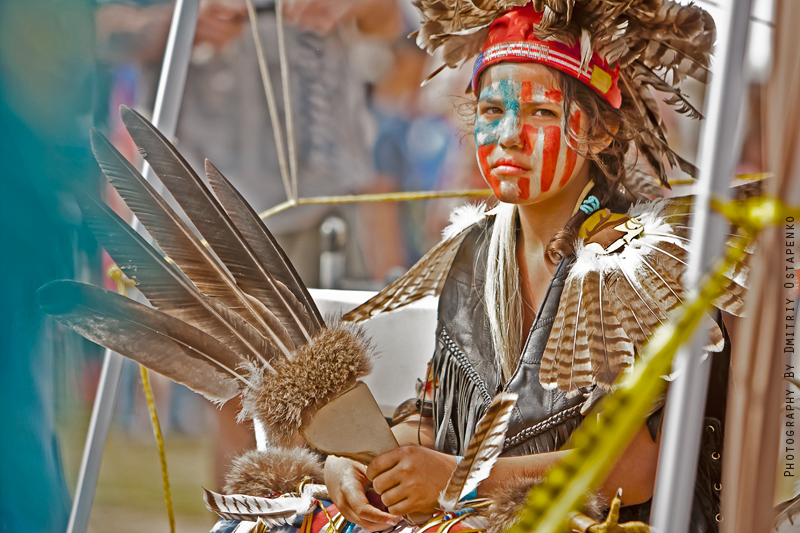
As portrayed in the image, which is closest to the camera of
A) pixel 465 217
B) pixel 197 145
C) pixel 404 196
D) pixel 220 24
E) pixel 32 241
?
pixel 465 217

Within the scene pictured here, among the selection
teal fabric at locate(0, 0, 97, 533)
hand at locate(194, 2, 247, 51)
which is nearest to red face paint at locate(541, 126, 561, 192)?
teal fabric at locate(0, 0, 97, 533)

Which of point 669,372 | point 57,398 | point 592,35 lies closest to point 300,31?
point 57,398

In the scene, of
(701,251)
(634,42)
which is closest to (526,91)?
(634,42)

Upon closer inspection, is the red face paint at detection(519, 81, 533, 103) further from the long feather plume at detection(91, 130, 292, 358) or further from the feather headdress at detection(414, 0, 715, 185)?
the long feather plume at detection(91, 130, 292, 358)

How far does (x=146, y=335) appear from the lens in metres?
0.79

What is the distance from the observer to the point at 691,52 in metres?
0.81

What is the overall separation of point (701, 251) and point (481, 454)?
37cm

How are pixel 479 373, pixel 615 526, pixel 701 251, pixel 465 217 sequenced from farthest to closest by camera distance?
pixel 465 217
pixel 479 373
pixel 615 526
pixel 701 251

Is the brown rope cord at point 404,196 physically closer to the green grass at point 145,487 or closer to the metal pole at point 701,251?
the metal pole at point 701,251

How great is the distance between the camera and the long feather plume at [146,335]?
0.77 m

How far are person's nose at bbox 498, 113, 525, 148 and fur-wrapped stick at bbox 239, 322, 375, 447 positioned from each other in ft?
1.11

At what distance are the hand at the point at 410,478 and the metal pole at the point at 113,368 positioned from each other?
51cm

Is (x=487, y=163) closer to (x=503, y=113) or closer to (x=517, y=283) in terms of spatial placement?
(x=503, y=113)

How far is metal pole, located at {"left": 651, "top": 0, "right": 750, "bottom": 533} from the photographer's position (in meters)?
0.53
